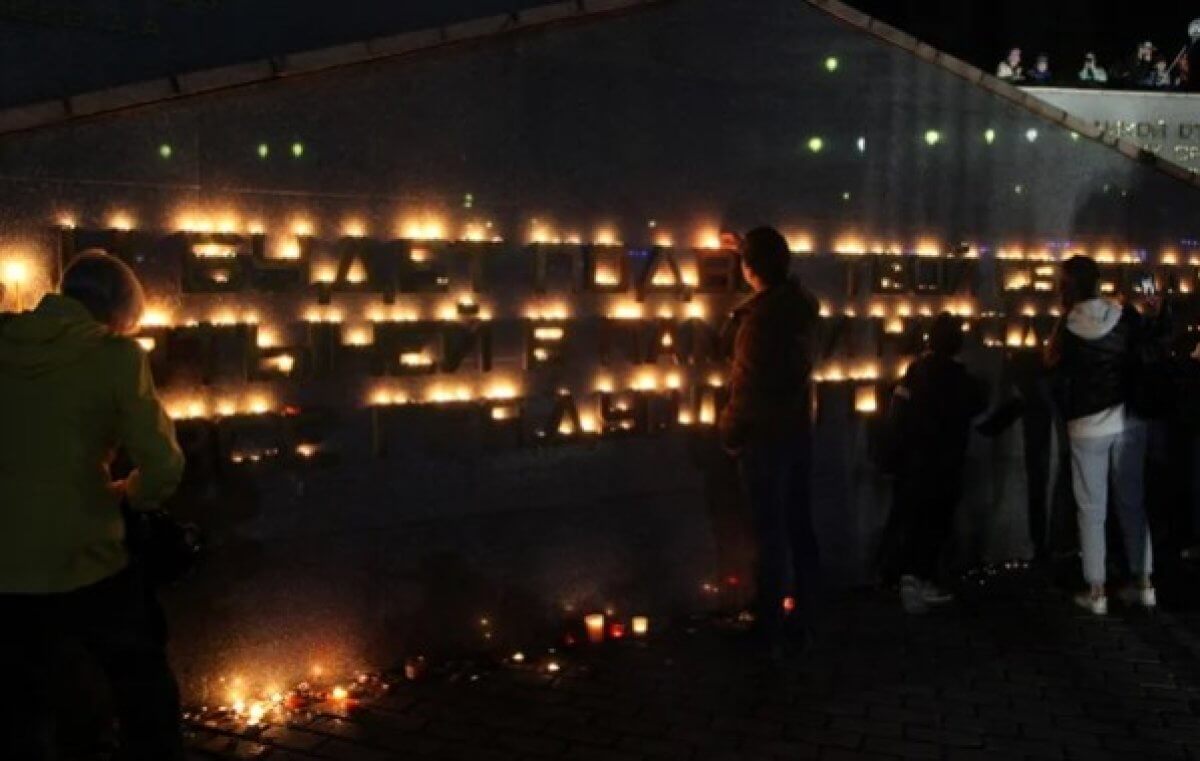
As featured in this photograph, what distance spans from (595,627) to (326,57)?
3.26 meters

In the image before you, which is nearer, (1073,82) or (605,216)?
(605,216)

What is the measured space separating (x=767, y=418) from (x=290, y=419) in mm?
2393

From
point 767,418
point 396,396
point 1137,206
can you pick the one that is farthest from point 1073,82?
point 396,396

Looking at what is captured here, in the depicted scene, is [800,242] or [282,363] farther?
[800,242]

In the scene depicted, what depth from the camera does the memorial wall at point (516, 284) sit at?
5.41m

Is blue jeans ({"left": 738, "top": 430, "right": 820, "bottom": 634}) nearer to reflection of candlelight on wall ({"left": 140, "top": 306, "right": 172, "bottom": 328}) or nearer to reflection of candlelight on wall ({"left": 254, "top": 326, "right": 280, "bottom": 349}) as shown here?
reflection of candlelight on wall ({"left": 254, "top": 326, "right": 280, "bottom": 349})

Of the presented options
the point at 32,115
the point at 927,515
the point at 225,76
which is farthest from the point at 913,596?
the point at 32,115

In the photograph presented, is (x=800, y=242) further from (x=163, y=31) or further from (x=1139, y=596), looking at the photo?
(x=163, y=31)

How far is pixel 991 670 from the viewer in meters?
6.28

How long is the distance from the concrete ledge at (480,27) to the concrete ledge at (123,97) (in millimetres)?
1422

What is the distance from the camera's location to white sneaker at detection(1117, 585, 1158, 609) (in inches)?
296

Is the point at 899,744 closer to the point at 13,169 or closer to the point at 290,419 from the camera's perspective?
the point at 290,419

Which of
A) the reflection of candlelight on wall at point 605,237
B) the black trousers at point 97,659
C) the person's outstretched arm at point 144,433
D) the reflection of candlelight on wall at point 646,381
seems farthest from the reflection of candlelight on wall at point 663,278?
the black trousers at point 97,659

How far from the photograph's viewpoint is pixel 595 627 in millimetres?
6641
